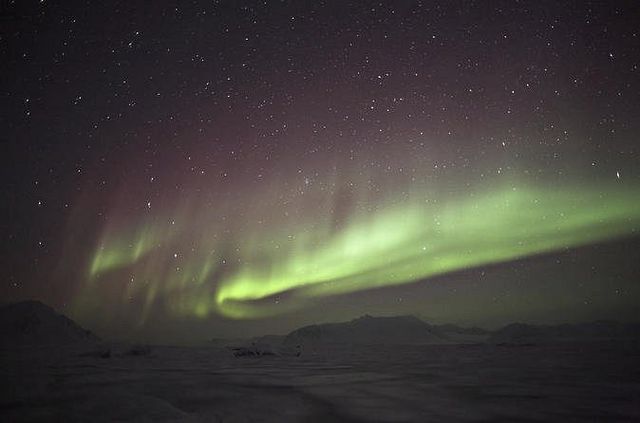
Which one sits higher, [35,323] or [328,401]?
[328,401]

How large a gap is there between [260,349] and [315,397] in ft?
92.9

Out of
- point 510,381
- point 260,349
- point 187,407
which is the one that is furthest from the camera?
point 260,349

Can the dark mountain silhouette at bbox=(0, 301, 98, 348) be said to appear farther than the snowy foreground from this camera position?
Yes

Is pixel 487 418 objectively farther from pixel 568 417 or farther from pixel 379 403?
pixel 379 403

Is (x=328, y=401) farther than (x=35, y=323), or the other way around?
(x=35, y=323)

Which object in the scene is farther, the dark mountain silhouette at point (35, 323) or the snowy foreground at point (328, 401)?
the dark mountain silhouette at point (35, 323)

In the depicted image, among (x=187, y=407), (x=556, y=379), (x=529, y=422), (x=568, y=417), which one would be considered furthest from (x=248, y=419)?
(x=556, y=379)

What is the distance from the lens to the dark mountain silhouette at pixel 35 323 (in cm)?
16262

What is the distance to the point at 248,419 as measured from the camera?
7.57 metres

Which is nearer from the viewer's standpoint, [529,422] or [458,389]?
[529,422]

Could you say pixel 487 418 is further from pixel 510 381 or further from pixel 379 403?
pixel 510 381

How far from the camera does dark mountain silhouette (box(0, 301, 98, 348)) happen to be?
6403 inches

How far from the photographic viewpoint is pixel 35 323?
174 m

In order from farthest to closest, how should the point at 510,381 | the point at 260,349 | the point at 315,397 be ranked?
Result: the point at 260,349, the point at 510,381, the point at 315,397
